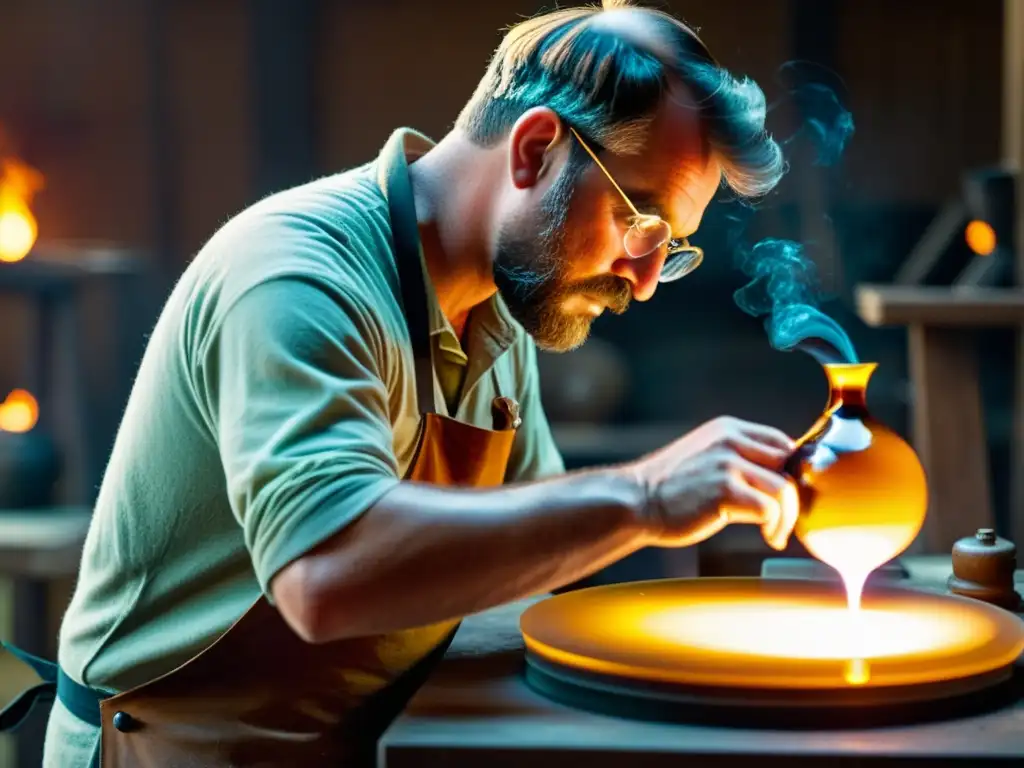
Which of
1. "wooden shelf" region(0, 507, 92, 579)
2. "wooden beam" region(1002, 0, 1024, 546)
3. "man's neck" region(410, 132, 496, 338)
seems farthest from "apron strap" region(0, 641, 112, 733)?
"wooden beam" region(1002, 0, 1024, 546)

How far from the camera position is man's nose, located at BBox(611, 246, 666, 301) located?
1.88 m

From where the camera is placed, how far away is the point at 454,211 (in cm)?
191

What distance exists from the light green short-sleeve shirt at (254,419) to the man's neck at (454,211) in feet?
0.21

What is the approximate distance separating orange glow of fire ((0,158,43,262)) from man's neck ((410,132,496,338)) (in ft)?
9.88

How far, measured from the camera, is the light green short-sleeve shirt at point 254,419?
147 cm

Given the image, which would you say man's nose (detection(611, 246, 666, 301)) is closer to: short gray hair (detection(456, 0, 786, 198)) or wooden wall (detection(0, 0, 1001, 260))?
short gray hair (detection(456, 0, 786, 198))

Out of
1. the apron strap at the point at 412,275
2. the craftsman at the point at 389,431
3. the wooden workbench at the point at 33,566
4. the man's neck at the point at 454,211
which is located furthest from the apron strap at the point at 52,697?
the wooden workbench at the point at 33,566

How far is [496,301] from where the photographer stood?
2059 mm

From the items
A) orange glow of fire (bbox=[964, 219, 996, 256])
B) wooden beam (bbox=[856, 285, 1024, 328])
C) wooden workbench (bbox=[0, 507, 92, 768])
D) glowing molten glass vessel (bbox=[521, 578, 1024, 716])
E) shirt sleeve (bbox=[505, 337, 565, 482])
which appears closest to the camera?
glowing molten glass vessel (bbox=[521, 578, 1024, 716])

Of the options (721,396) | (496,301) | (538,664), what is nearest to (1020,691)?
(538,664)

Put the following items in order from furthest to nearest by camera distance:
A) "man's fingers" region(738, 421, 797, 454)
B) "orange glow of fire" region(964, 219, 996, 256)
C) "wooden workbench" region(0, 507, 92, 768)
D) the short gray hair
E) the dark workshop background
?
the dark workshop background, "wooden workbench" region(0, 507, 92, 768), "orange glow of fire" region(964, 219, 996, 256), the short gray hair, "man's fingers" region(738, 421, 797, 454)

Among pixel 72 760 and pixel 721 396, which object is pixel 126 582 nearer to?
pixel 72 760

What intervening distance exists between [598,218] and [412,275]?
262 mm

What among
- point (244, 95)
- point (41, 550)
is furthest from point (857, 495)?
point (244, 95)
